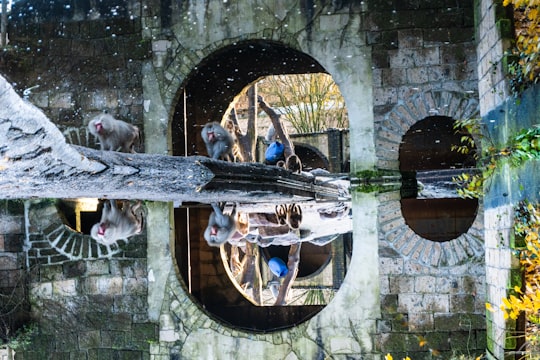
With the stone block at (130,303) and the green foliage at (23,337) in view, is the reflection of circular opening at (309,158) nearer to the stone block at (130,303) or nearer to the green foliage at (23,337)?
the stone block at (130,303)

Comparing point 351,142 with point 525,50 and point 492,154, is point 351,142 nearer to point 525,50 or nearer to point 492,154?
point 492,154

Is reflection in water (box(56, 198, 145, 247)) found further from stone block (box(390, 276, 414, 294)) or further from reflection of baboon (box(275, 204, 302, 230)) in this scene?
stone block (box(390, 276, 414, 294))

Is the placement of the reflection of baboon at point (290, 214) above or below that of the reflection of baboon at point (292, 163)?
below

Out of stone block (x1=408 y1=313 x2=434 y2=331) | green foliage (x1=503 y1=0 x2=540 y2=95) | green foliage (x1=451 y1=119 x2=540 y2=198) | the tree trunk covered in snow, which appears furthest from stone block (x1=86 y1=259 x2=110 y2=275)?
green foliage (x1=503 y1=0 x2=540 y2=95)

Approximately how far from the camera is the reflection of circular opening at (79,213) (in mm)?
8330

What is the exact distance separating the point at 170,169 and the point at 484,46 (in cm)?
357

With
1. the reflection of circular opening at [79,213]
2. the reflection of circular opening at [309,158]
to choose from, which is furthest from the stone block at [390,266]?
the reflection of circular opening at [309,158]

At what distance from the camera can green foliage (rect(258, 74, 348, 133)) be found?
15.3 metres

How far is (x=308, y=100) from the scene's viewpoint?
15.6 m

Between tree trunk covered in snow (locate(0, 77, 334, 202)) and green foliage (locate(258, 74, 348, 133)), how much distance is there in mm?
8889

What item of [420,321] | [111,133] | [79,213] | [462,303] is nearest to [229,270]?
[79,213]

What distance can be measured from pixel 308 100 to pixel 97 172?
38.6ft

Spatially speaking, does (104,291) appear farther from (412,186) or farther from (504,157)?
(504,157)

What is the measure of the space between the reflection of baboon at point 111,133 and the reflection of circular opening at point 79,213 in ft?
10.0
